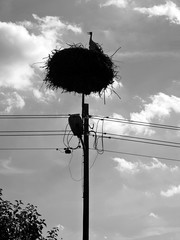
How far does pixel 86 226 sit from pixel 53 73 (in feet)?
16.1

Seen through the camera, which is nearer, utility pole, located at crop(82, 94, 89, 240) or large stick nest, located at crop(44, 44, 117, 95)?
utility pole, located at crop(82, 94, 89, 240)

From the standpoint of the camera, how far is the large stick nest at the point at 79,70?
11406 millimetres

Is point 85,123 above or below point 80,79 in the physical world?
below

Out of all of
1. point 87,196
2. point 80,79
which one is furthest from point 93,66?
point 87,196

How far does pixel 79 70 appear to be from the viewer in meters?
11.5

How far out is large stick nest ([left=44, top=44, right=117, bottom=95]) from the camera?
1141cm

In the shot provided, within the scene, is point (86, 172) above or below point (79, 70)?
below

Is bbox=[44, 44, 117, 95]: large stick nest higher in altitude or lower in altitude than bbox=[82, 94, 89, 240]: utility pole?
higher

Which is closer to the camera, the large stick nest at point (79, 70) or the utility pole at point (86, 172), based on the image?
the utility pole at point (86, 172)

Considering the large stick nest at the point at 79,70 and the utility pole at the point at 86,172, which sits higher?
the large stick nest at the point at 79,70

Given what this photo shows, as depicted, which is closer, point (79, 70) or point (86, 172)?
point (86, 172)

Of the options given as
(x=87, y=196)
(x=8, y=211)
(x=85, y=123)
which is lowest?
(x=87, y=196)

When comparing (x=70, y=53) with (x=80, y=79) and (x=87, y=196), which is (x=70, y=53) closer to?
(x=80, y=79)

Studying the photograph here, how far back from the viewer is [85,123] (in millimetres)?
9375
